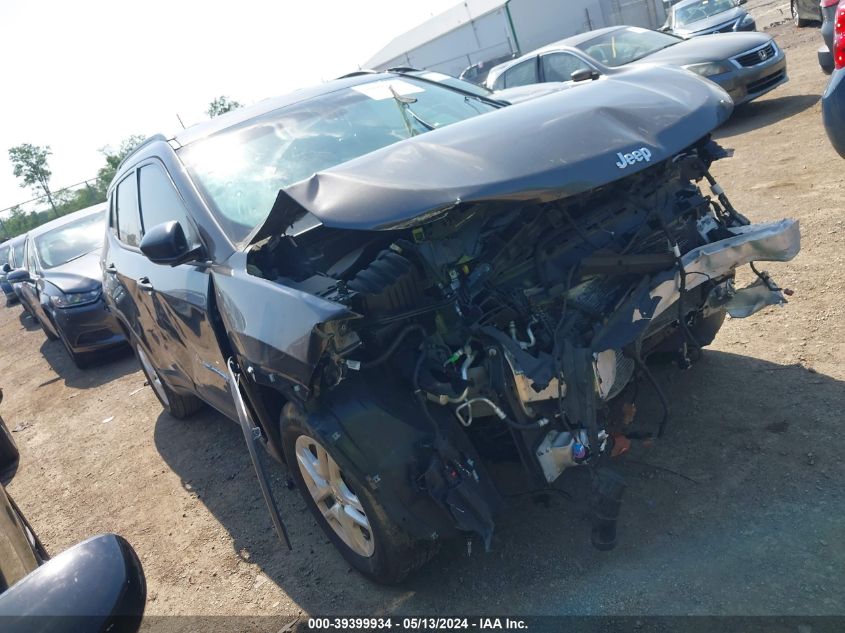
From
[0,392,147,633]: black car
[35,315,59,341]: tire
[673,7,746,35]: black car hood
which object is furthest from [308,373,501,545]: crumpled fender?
[673,7,746,35]: black car hood

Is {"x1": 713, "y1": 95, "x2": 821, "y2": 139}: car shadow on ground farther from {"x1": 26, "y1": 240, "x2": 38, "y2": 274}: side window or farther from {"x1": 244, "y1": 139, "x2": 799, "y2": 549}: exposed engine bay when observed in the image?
{"x1": 26, "y1": 240, "x2": 38, "y2": 274}: side window

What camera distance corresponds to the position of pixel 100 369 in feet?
27.8

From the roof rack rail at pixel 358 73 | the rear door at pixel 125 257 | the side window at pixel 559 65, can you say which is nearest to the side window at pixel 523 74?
the side window at pixel 559 65

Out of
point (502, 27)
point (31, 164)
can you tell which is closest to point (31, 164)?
point (31, 164)

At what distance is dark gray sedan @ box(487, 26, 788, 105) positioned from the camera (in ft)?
29.4

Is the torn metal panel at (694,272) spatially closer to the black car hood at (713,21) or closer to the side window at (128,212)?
the side window at (128,212)

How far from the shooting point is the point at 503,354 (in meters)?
2.59

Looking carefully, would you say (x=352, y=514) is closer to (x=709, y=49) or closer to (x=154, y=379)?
(x=154, y=379)

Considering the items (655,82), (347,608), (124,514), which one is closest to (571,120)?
(655,82)

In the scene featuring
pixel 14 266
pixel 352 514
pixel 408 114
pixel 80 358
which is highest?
pixel 408 114

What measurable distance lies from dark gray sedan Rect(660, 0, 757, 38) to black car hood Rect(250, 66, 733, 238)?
9817 mm

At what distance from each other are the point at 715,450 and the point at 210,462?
10.6ft

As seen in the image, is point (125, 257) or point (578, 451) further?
point (125, 257)

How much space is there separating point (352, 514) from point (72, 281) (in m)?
6.74
